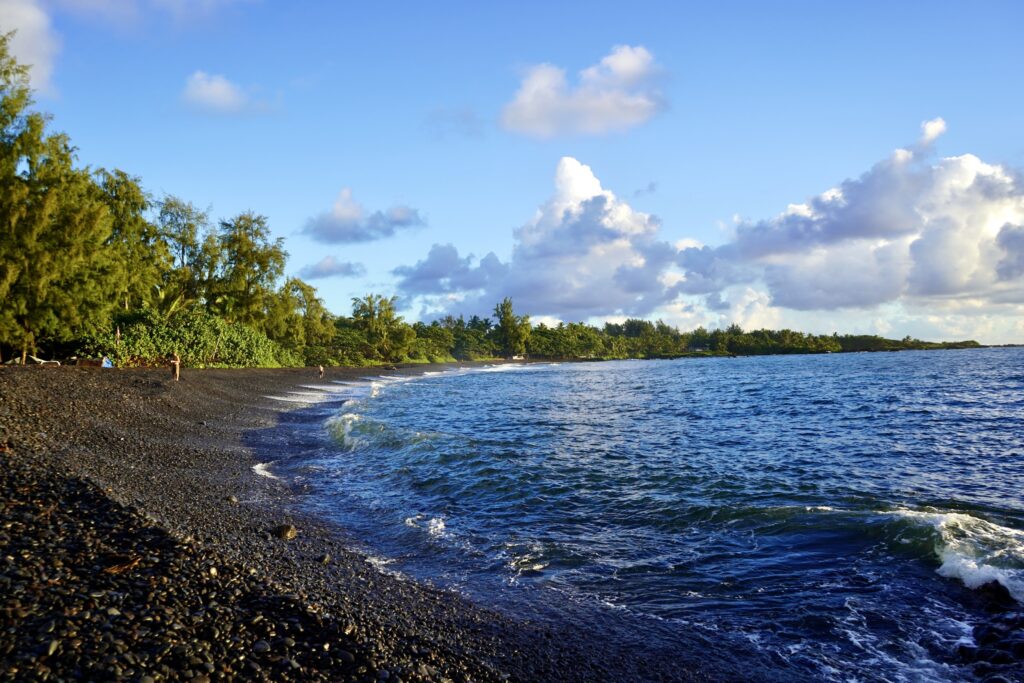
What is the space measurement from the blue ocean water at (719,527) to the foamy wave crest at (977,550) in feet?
0.15

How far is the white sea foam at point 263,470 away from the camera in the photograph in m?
18.3

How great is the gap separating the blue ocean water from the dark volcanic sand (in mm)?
1060

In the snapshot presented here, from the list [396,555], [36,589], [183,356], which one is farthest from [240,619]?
[183,356]

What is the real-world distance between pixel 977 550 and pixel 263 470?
18.8 m

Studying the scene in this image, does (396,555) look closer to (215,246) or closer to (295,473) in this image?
(295,473)

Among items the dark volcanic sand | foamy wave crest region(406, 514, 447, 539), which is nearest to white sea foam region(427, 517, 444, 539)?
foamy wave crest region(406, 514, 447, 539)

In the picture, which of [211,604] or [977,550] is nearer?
[211,604]

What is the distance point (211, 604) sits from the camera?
290 inches

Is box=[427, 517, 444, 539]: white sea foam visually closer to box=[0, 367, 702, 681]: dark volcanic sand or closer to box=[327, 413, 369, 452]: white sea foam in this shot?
box=[0, 367, 702, 681]: dark volcanic sand

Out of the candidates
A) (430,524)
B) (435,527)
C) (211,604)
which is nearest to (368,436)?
(430,524)

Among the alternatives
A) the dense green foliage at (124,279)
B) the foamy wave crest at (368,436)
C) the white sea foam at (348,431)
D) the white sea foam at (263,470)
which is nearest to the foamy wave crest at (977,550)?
the white sea foam at (263,470)

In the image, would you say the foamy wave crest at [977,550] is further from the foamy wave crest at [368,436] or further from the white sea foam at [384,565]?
the foamy wave crest at [368,436]

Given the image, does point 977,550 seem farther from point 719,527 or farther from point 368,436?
point 368,436

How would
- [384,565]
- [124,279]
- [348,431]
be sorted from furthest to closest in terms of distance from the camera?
[124,279] → [348,431] → [384,565]
